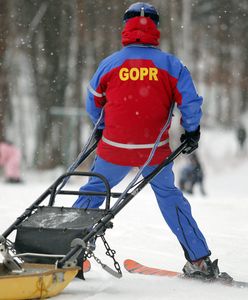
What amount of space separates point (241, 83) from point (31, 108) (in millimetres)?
9202

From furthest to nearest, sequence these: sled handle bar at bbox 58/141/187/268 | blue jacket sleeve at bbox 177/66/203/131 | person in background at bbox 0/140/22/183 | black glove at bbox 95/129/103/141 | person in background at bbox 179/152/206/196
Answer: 1. person in background at bbox 0/140/22/183
2. person in background at bbox 179/152/206/196
3. black glove at bbox 95/129/103/141
4. blue jacket sleeve at bbox 177/66/203/131
5. sled handle bar at bbox 58/141/187/268

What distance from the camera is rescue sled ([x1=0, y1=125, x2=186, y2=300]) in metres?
3.96

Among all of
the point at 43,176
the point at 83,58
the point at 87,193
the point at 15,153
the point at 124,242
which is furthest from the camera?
the point at 83,58

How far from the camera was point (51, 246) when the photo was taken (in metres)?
4.32

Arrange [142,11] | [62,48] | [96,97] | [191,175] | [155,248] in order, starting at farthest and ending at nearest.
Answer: [62,48], [191,175], [155,248], [96,97], [142,11]

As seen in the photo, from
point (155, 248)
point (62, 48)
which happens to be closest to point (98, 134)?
point (155, 248)

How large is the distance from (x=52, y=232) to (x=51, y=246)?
0.08m

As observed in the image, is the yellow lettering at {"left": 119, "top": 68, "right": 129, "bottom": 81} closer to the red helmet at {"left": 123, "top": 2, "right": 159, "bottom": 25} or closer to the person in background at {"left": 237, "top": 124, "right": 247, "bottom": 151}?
the red helmet at {"left": 123, "top": 2, "right": 159, "bottom": 25}

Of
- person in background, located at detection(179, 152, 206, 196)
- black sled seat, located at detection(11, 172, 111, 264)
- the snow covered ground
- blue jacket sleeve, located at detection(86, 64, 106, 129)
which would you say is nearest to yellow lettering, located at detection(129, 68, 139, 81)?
blue jacket sleeve, located at detection(86, 64, 106, 129)

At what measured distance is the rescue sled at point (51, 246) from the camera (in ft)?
13.0

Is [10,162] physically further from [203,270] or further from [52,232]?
[52,232]

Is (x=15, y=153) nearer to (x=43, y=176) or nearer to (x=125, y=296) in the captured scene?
(x=43, y=176)

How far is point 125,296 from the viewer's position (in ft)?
14.0

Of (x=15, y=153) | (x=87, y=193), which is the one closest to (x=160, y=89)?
(x=87, y=193)
